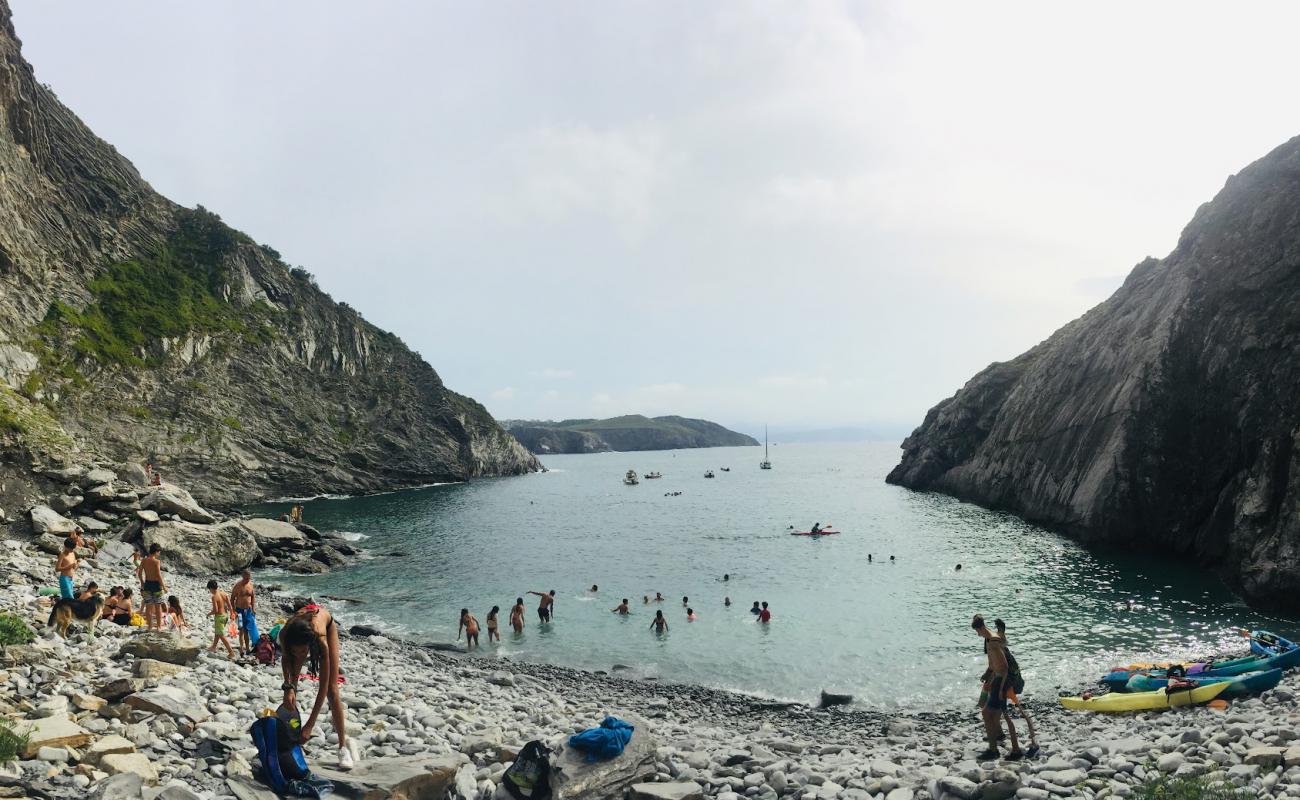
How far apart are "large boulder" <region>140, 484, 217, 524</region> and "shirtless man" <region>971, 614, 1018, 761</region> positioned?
159 feet

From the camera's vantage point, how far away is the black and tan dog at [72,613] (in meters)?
16.7

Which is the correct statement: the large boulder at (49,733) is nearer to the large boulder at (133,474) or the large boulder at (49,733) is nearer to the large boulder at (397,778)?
the large boulder at (397,778)

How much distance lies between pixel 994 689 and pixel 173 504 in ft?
159

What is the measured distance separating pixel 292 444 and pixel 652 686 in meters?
87.6

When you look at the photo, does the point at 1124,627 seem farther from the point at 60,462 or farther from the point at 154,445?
the point at 154,445

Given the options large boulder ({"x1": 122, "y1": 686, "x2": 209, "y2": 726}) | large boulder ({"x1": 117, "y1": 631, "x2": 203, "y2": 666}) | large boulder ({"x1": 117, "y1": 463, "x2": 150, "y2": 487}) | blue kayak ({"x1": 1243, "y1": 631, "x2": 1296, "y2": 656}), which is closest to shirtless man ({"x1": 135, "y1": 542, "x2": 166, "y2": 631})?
large boulder ({"x1": 117, "y1": 631, "x2": 203, "y2": 666})

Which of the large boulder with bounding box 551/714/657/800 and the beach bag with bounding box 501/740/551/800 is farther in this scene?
the large boulder with bounding box 551/714/657/800

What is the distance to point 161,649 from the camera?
15.8 metres

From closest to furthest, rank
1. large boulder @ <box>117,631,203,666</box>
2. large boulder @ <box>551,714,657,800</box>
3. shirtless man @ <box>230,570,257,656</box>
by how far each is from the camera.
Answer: large boulder @ <box>551,714,657,800</box> → large boulder @ <box>117,631,203,666</box> → shirtless man @ <box>230,570,257,656</box>

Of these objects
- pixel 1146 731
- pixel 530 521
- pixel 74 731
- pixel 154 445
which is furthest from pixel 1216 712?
pixel 154 445

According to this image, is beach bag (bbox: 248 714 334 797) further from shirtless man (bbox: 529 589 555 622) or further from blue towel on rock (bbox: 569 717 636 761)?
shirtless man (bbox: 529 589 555 622)

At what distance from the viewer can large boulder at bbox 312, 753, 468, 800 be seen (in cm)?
922

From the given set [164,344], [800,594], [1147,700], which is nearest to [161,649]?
[1147,700]

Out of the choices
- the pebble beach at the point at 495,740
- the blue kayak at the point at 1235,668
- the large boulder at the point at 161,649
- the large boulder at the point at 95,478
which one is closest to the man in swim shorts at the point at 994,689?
the pebble beach at the point at 495,740
